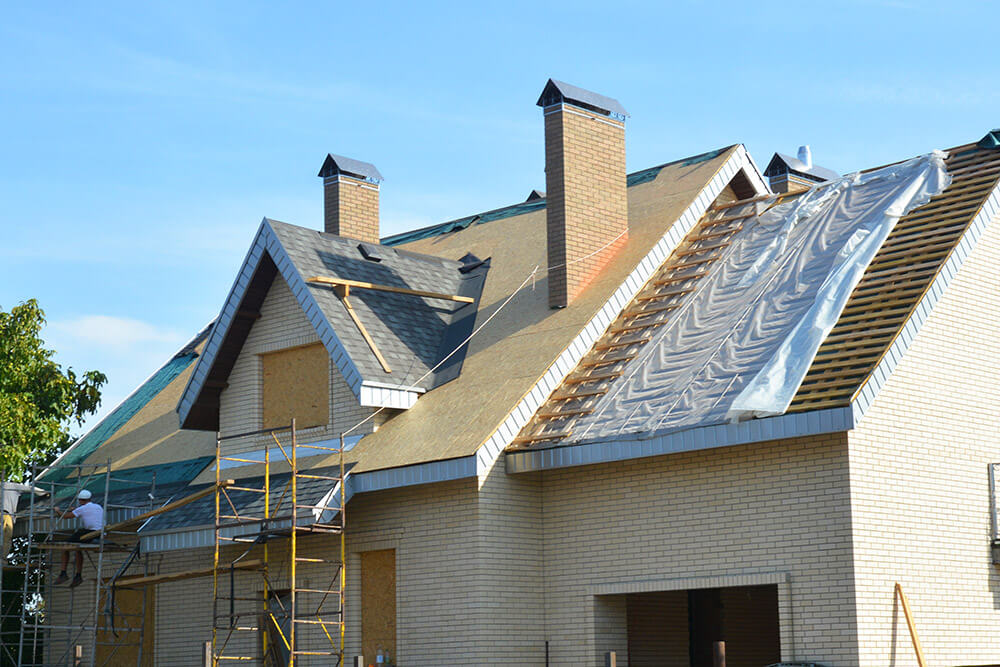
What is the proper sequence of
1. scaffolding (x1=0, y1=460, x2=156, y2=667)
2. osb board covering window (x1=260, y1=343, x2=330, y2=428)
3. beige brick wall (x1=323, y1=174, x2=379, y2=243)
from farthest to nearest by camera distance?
beige brick wall (x1=323, y1=174, x2=379, y2=243) → scaffolding (x1=0, y1=460, x2=156, y2=667) → osb board covering window (x1=260, y1=343, x2=330, y2=428)

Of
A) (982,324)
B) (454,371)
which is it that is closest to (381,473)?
(454,371)

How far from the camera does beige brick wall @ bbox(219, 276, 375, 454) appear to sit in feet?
68.5

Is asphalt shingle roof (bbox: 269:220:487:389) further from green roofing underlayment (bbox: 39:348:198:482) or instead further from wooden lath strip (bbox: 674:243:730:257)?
green roofing underlayment (bbox: 39:348:198:482)

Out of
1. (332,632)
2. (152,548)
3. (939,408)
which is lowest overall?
(332,632)

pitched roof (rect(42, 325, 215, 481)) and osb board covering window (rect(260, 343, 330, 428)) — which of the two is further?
pitched roof (rect(42, 325, 215, 481))

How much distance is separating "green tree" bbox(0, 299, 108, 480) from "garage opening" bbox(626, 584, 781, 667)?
37.0 feet

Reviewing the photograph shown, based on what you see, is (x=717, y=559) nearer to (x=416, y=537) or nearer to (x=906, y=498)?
(x=906, y=498)

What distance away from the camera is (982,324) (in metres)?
17.7

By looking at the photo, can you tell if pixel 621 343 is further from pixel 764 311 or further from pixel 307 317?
pixel 307 317

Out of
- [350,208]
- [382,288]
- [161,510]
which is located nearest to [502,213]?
[350,208]

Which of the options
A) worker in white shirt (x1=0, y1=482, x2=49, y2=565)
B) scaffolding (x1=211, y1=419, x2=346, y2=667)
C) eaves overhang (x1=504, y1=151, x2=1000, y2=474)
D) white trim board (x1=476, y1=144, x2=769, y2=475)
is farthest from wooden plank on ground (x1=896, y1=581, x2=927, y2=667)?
worker in white shirt (x1=0, y1=482, x2=49, y2=565)

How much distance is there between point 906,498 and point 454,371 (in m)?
6.92

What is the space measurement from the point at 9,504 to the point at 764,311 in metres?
13.3

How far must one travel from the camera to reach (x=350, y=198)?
85.7 feet
